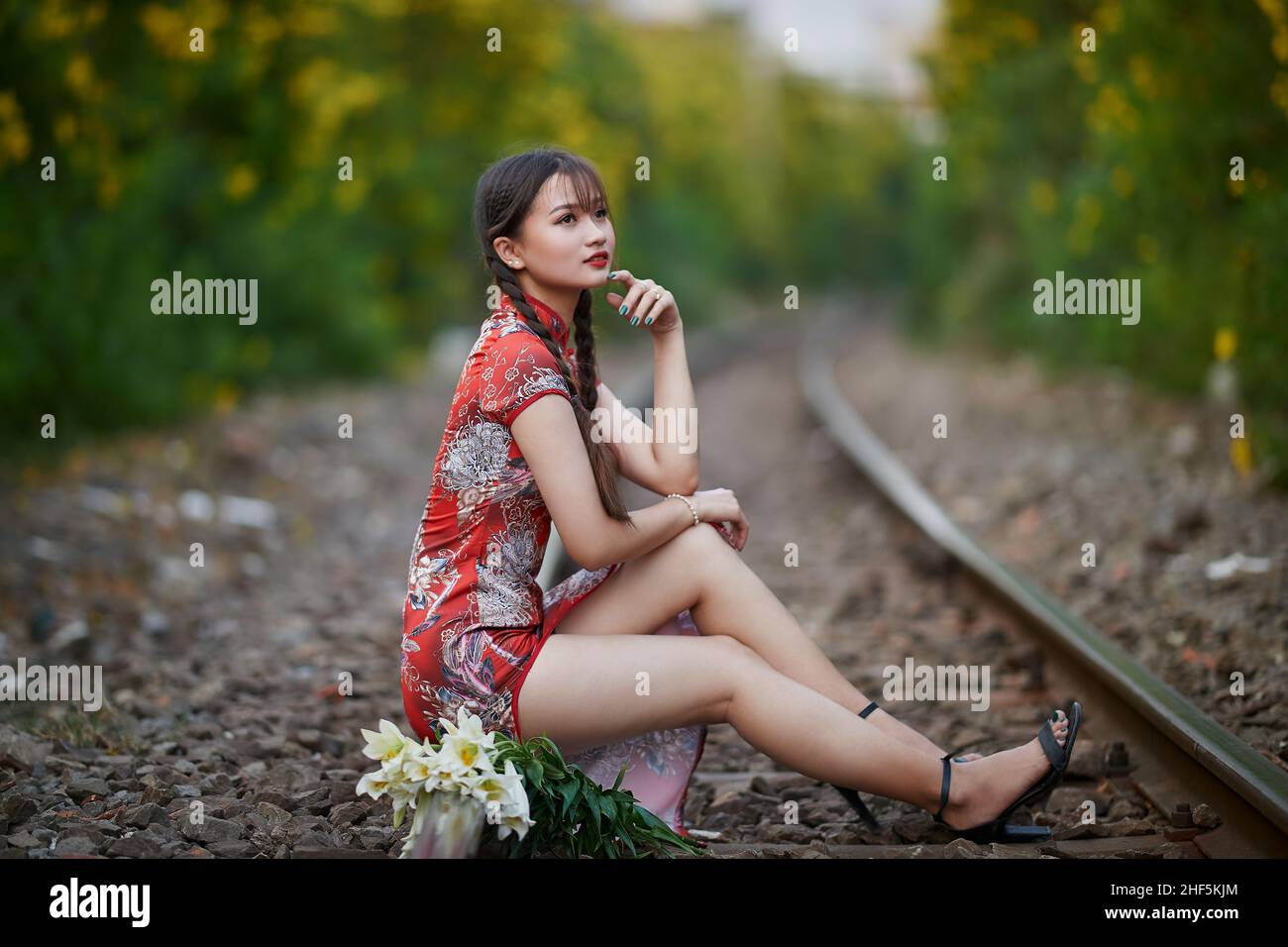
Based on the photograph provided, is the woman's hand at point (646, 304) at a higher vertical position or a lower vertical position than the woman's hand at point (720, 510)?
higher

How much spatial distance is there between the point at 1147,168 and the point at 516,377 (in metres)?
7.14

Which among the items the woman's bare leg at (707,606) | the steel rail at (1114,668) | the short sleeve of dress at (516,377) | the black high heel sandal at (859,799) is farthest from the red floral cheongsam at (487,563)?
the steel rail at (1114,668)

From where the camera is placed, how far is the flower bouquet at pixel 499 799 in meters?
2.66

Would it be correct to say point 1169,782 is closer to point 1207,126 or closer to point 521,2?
point 1207,126

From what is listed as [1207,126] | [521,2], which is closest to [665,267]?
[521,2]

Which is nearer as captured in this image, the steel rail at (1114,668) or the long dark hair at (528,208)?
the steel rail at (1114,668)

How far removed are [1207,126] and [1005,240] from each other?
10.2m

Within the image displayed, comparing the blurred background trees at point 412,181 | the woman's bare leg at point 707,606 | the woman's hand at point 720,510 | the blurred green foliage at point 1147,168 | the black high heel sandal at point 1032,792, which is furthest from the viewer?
the blurred background trees at point 412,181

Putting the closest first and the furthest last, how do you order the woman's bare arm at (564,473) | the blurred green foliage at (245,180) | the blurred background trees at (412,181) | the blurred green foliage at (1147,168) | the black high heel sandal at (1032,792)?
the woman's bare arm at (564,473)
the black high heel sandal at (1032,792)
the blurred green foliage at (1147,168)
the blurred background trees at (412,181)
the blurred green foliage at (245,180)

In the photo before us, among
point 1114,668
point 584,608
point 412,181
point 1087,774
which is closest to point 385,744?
point 584,608

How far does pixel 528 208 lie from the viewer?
3080 millimetres

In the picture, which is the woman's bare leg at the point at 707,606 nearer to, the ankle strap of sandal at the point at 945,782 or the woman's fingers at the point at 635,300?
the ankle strap of sandal at the point at 945,782

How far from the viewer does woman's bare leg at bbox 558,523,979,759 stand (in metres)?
3.18

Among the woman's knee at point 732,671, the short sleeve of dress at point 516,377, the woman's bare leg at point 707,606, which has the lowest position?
the woman's knee at point 732,671
